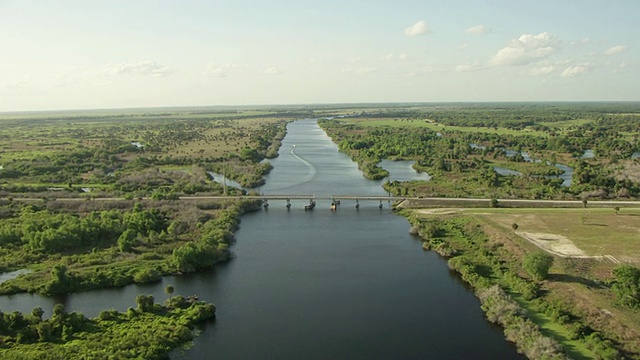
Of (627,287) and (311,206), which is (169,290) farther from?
(627,287)

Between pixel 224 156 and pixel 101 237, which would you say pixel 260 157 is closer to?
pixel 224 156

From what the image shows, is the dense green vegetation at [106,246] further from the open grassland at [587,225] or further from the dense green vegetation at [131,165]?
the open grassland at [587,225]

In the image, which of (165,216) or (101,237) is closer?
(101,237)

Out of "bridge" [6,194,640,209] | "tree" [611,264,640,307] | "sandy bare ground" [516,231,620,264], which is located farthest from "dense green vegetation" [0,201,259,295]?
"tree" [611,264,640,307]

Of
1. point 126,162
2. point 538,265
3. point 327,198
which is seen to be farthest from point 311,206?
point 126,162

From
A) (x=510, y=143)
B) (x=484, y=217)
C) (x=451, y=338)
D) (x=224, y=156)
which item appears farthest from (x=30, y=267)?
(x=510, y=143)

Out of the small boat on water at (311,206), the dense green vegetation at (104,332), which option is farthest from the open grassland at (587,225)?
the dense green vegetation at (104,332)
